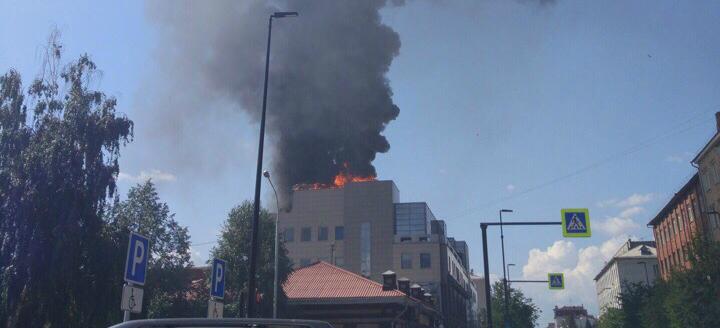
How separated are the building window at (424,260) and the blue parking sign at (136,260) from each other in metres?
69.1

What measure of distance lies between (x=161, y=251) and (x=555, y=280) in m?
26.8

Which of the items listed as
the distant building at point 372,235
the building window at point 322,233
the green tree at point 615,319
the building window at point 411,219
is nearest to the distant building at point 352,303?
the green tree at point 615,319

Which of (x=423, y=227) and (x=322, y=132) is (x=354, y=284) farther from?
(x=423, y=227)

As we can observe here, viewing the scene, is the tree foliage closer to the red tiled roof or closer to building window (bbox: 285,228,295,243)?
the red tiled roof

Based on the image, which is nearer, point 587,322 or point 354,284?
point 354,284

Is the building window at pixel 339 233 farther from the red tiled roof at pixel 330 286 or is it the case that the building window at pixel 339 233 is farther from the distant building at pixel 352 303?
the distant building at pixel 352 303

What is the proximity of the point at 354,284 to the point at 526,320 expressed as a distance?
28.8 metres

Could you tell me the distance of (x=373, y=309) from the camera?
3638 cm

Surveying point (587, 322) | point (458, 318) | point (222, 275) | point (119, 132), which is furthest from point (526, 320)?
point (222, 275)

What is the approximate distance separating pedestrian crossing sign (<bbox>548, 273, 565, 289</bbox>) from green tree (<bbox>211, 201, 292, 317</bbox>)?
17.5 metres

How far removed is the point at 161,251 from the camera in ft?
126

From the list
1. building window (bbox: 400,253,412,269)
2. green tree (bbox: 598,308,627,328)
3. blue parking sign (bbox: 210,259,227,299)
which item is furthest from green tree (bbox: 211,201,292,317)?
building window (bbox: 400,253,412,269)

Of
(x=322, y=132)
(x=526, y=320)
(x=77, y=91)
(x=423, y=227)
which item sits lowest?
(x=526, y=320)

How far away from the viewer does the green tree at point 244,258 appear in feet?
112
